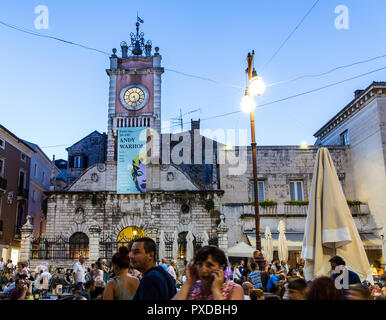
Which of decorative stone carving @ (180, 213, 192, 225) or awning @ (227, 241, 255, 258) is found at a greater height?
decorative stone carving @ (180, 213, 192, 225)

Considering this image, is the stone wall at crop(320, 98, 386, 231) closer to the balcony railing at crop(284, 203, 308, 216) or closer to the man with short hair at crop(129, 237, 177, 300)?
the balcony railing at crop(284, 203, 308, 216)

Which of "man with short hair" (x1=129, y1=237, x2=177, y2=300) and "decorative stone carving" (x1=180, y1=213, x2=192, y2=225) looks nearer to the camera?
"man with short hair" (x1=129, y1=237, x2=177, y2=300)

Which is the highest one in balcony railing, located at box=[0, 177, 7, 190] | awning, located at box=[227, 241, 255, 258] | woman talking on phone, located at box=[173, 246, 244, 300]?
balcony railing, located at box=[0, 177, 7, 190]

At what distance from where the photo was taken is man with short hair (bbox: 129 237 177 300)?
3.19 m

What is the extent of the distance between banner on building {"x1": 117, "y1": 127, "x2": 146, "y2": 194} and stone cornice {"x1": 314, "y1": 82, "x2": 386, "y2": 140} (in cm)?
1379

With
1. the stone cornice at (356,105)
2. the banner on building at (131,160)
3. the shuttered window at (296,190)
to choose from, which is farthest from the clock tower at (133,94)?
the stone cornice at (356,105)

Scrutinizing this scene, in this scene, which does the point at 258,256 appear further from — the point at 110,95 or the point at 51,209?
the point at 110,95

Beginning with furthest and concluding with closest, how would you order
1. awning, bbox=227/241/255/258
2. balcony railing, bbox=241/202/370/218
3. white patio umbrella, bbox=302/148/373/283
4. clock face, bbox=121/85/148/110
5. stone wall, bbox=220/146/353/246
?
clock face, bbox=121/85/148/110 < stone wall, bbox=220/146/353/246 < balcony railing, bbox=241/202/370/218 < awning, bbox=227/241/255/258 < white patio umbrella, bbox=302/148/373/283

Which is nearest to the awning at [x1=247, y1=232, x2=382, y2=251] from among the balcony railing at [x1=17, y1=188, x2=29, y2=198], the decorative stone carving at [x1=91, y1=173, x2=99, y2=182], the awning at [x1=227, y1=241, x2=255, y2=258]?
the awning at [x1=227, y1=241, x2=255, y2=258]

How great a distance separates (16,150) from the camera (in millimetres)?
28359

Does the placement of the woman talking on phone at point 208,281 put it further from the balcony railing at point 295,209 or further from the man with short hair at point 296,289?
the balcony railing at point 295,209

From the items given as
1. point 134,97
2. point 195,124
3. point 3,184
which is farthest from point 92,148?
point 195,124

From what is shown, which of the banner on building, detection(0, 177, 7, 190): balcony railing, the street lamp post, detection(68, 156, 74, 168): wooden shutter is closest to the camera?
the street lamp post
